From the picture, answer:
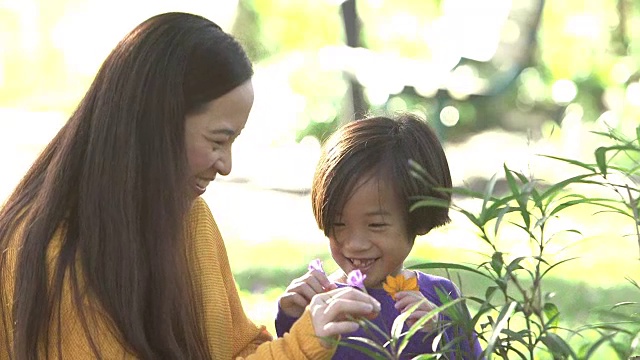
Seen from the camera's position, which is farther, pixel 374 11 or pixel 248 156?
pixel 374 11

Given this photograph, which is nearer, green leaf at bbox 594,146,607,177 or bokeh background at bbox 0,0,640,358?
green leaf at bbox 594,146,607,177

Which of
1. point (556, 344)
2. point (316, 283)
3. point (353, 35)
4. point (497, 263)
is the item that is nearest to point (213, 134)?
point (316, 283)

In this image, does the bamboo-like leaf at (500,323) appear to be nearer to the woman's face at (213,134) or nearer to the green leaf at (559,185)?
the green leaf at (559,185)

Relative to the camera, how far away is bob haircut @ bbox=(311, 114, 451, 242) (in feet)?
9.43

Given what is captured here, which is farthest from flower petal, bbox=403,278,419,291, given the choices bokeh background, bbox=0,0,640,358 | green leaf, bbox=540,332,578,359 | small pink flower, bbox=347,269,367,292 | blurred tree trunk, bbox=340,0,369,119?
blurred tree trunk, bbox=340,0,369,119

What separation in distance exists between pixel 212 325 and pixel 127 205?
0.37m

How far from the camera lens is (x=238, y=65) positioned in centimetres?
280

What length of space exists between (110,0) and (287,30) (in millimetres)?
1726

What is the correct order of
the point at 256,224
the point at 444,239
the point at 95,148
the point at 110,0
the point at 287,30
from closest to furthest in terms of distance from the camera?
the point at 95,148
the point at 444,239
the point at 256,224
the point at 287,30
the point at 110,0

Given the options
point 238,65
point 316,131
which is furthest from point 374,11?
point 238,65

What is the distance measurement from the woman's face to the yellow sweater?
221 mm

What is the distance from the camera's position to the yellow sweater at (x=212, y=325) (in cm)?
258

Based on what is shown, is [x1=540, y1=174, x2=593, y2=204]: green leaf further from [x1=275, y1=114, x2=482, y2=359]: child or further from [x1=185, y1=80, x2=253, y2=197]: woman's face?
[x1=185, y1=80, x2=253, y2=197]: woman's face

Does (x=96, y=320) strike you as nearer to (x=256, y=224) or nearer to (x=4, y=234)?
(x=4, y=234)
